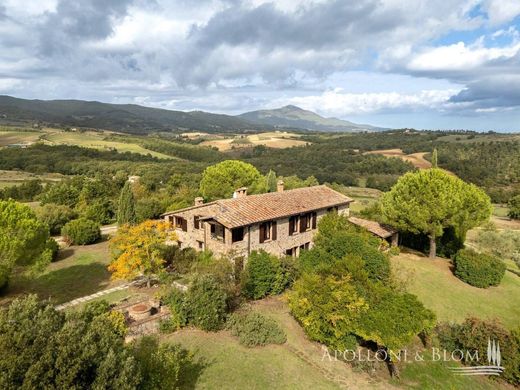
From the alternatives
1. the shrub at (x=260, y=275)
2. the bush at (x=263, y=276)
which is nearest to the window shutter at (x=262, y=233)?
the bush at (x=263, y=276)

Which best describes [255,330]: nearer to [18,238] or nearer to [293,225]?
[293,225]

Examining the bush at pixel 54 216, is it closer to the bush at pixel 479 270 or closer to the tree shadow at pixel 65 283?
the tree shadow at pixel 65 283

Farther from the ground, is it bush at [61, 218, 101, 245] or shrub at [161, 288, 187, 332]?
shrub at [161, 288, 187, 332]

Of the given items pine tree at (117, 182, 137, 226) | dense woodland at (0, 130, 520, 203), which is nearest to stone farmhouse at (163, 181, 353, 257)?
pine tree at (117, 182, 137, 226)

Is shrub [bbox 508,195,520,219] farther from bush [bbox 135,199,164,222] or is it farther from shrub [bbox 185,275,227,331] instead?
shrub [bbox 185,275,227,331]

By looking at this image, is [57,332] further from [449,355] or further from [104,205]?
[104,205]

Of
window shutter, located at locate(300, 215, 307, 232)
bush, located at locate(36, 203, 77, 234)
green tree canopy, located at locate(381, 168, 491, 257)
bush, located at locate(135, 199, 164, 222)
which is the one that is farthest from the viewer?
bush, located at locate(135, 199, 164, 222)

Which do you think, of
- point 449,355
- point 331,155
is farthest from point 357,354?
point 331,155
